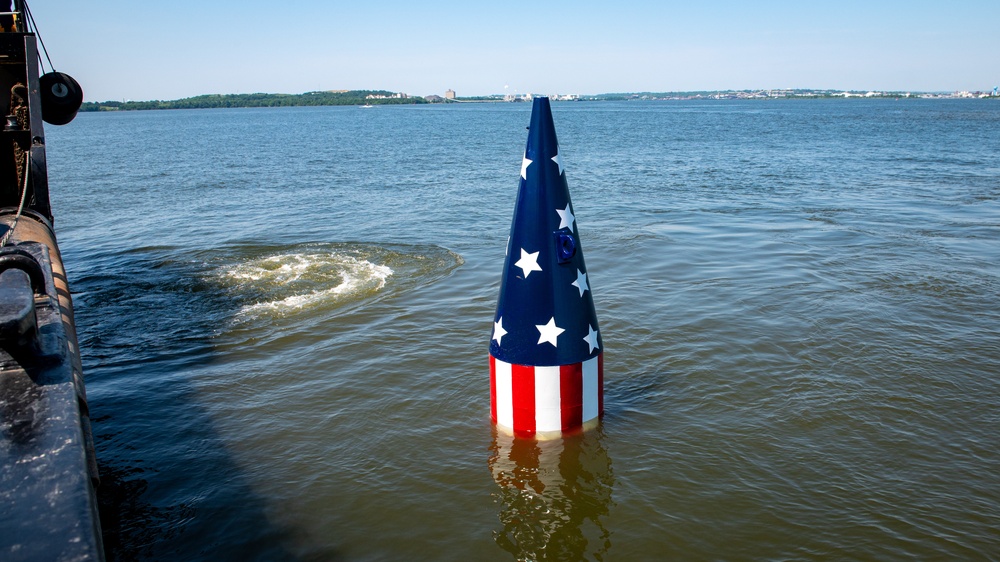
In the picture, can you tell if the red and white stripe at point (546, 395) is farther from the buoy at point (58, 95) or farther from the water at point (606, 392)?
the buoy at point (58, 95)

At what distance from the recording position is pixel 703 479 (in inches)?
227

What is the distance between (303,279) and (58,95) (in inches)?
179

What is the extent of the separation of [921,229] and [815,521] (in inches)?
478

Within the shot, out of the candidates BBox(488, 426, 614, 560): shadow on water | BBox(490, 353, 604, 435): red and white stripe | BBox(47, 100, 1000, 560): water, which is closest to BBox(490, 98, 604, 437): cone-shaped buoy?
BBox(490, 353, 604, 435): red and white stripe

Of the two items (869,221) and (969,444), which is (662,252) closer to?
(869,221)

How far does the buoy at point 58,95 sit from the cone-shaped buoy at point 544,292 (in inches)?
342

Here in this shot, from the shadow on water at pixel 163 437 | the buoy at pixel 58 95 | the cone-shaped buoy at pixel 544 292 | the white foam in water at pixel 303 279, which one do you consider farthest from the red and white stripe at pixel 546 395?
the buoy at pixel 58 95

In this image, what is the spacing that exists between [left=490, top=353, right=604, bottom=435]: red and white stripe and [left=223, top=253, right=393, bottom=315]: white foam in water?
17.2ft

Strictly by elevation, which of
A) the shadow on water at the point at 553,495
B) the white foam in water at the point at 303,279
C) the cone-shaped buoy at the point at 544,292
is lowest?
the shadow on water at the point at 553,495

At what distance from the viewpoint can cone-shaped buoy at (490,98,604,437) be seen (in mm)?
5789

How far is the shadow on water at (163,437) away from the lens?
5.11 metres

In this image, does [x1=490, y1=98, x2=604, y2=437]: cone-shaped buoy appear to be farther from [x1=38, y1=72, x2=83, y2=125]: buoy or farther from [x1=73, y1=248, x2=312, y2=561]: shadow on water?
[x1=38, y1=72, x2=83, y2=125]: buoy

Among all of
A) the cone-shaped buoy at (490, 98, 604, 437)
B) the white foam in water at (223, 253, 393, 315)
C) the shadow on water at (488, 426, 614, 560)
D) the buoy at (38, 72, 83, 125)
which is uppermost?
the buoy at (38, 72, 83, 125)

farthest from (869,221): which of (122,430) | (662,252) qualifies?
(122,430)
